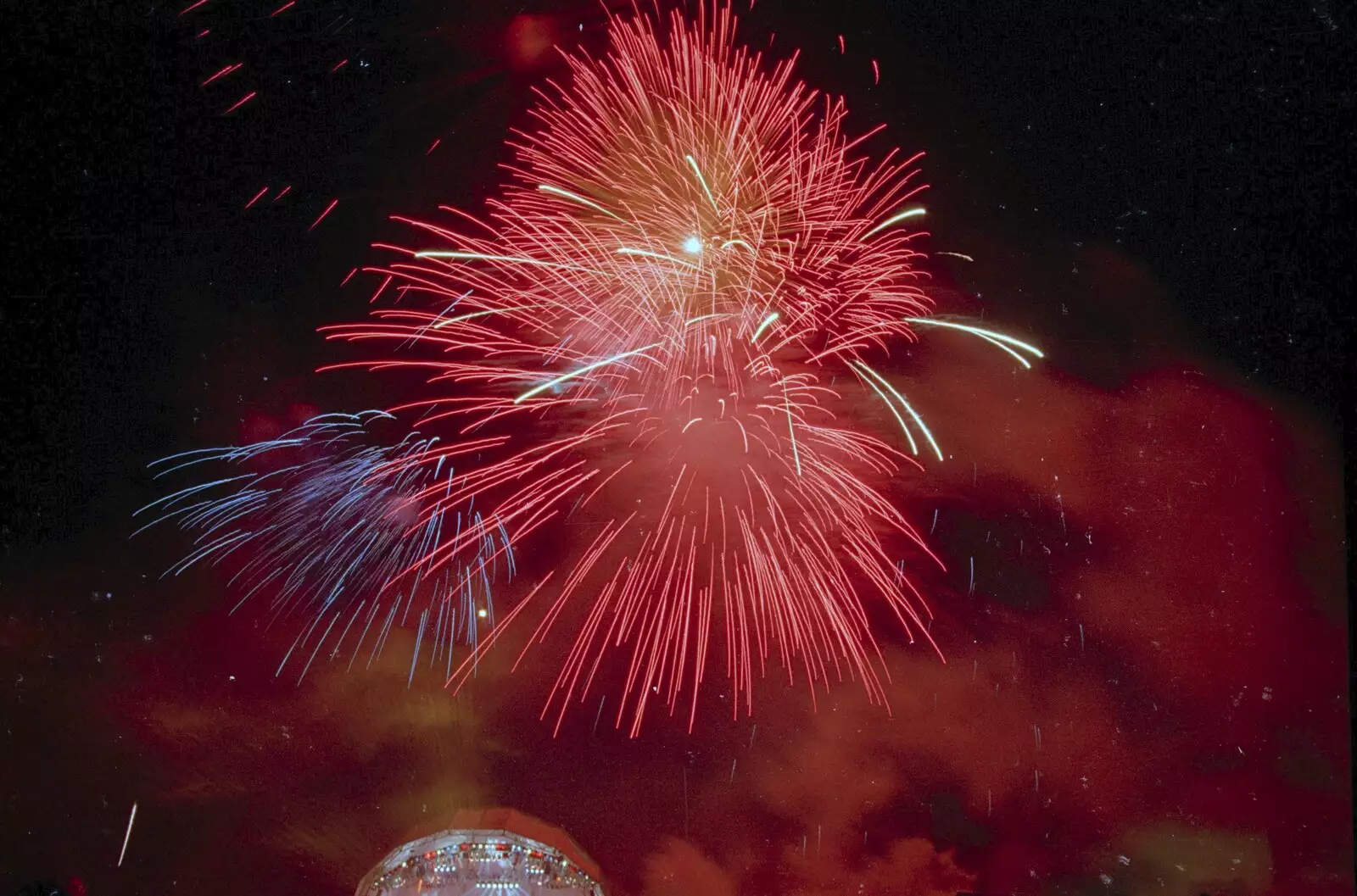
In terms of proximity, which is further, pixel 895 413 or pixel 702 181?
pixel 895 413

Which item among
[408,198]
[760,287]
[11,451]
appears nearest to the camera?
[760,287]

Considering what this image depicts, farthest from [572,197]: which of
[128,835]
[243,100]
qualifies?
[128,835]

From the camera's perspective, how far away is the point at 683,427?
2008mm

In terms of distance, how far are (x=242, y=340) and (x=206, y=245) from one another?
11.1 inches

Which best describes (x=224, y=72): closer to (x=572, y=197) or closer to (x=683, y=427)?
(x=572, y=197)

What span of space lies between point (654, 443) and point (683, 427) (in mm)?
84

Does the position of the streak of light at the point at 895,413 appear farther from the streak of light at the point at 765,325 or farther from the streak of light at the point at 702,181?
the streak of light at the point at 702,181

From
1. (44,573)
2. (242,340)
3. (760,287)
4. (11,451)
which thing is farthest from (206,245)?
(760,287)

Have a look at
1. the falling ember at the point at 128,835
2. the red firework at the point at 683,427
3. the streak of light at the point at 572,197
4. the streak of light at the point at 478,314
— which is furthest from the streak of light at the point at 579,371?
the falling ember at the point at 128,835

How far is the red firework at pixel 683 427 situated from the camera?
200 cm

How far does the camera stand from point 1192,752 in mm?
2023

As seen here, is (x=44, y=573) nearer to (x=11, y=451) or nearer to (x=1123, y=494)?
(x=11, y=451)

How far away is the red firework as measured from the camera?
6.55ft

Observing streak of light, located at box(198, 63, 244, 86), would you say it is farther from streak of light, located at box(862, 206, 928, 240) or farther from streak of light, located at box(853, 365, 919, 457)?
streak of light, located at box(853, 365, 919, 457)
